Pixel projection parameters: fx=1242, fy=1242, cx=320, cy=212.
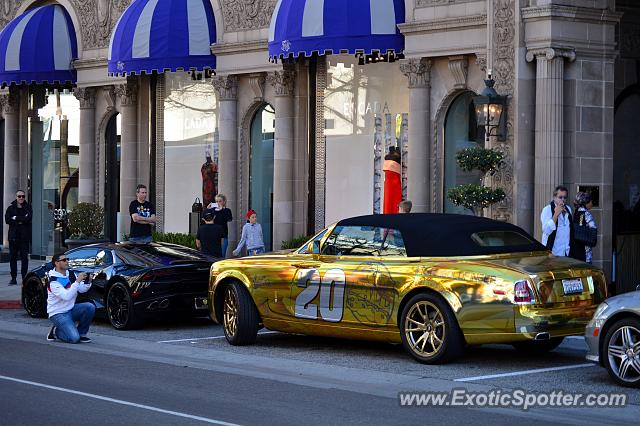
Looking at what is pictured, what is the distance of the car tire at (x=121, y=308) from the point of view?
1823cm

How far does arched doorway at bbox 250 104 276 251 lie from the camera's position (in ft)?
92.2

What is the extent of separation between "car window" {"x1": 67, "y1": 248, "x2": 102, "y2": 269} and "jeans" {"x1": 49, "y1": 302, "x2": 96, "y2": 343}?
7.68ft

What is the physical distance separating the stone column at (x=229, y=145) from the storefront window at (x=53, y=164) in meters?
6.92

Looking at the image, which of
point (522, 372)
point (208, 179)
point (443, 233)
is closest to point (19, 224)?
point (208, 179)

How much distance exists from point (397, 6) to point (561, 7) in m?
4.14

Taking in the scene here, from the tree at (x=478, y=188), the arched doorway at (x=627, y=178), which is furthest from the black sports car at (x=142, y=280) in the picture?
the arched doorway at (x=627, y=178)

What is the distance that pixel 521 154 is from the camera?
20.7 metres

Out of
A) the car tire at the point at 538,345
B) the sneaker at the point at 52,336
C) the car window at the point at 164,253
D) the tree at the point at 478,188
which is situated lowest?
the sneaker at the point at 52,336

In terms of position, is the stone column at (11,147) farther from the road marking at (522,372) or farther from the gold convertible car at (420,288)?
the road marking at (522,372)

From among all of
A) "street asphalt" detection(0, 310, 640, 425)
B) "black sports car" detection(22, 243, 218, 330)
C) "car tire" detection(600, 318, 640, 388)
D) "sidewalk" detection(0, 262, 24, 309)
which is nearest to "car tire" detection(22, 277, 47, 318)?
"black sports car" detection(22, 243, 218, 330)

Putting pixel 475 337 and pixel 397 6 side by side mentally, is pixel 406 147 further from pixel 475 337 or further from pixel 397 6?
pixel 475 337

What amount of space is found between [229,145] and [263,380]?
15752 mm

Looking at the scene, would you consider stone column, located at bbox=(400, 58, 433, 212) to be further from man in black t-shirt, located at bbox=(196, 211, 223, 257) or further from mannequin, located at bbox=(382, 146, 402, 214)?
man in black t-shirt, located at bbox=(196, 211, 223, 257)

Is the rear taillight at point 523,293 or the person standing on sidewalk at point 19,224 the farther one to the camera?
the person standing on sidewalk at point 19,224
